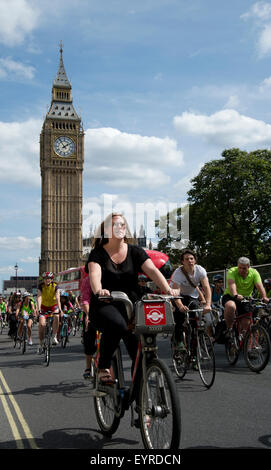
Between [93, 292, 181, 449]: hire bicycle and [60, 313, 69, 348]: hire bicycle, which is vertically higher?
[93, 292, 181, 449]: hire bicycle

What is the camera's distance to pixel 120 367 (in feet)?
15.4

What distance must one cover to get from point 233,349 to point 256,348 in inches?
36.5

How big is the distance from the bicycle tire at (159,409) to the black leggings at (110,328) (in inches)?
19.0

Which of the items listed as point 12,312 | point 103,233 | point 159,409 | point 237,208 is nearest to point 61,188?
point 237,208

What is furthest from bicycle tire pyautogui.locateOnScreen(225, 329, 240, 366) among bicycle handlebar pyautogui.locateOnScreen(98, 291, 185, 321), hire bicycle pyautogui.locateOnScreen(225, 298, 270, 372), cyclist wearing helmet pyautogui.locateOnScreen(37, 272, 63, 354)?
bicycle handlebar pyautogui.locateOnScreen(98, 291, 185, 321)

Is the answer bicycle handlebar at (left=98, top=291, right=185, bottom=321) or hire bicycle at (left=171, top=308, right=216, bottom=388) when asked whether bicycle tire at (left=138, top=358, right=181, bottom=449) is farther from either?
hire bicycle at (left=171, top=308, right=216, bottom=388)

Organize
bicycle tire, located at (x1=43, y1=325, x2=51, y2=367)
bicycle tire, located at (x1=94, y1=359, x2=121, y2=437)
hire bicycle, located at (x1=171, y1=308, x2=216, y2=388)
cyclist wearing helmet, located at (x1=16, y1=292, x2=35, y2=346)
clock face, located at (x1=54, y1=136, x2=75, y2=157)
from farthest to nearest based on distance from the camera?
clock face, located at (x1=54, y1=136, x2=75, y2=157)
cyclist wearing helmet, located at (x1=16, y1=292, x2=35, y2=346)
bicycle tire, located at (x1=43, y1=325, x2=51, y2=367)
hire bicycle, located at (x1=171, y1=308, x2=216, y2=388)
bicycle tire, located at (x1=94, y1=359, x2=121, y2=437)

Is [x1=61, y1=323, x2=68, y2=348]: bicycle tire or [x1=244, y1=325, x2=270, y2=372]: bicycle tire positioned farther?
[x1=61, y1=323, x2=68, y2=348]: bicycle tire

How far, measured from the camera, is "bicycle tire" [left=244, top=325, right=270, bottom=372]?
Result: 8.38m

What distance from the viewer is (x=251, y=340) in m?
8.62

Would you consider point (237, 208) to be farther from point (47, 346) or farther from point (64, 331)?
point (47, 346)

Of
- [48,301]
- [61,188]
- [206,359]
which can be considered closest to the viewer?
[206,359]

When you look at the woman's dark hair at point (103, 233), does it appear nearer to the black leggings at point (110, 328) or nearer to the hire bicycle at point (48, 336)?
the black leggings at point (110, 328)

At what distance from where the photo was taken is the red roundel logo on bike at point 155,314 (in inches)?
163
